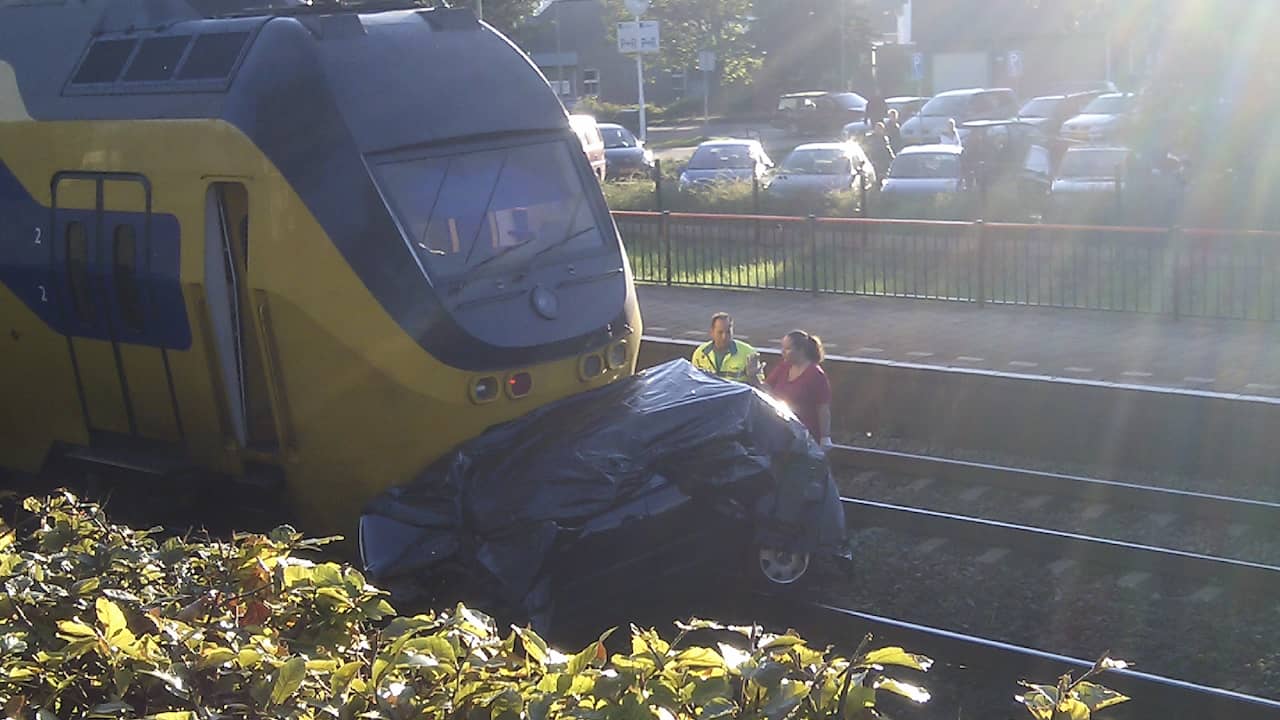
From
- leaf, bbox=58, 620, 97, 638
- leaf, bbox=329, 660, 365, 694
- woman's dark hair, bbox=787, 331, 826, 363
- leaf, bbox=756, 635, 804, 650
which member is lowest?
woman's dark hair, bbox=787, 331, 826, 363

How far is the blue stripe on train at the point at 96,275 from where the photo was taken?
8680mm

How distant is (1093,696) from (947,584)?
21.3 feet

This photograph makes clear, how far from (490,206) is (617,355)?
113cm

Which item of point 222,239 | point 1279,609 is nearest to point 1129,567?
point 1279,609

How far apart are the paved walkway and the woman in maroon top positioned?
13.0 feet

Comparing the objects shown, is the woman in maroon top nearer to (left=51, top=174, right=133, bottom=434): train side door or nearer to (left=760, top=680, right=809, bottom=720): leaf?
(left=51, top=174, right=133, bottom=434): train side door

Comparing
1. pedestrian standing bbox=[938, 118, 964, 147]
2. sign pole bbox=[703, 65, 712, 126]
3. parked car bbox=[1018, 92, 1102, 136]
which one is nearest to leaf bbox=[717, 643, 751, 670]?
pedestrian standing bbox=[938, 118, 964, 147]

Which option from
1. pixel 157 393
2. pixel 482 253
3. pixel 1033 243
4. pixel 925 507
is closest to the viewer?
pixel 482 253

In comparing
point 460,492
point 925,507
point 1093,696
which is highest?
point 1093,696

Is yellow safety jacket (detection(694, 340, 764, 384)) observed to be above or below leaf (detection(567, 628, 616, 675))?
below

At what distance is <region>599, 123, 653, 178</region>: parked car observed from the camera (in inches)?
1433

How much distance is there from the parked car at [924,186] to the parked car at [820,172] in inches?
31.7

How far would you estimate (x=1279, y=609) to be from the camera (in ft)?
28.2

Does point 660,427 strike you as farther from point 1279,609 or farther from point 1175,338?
point 1175,338
